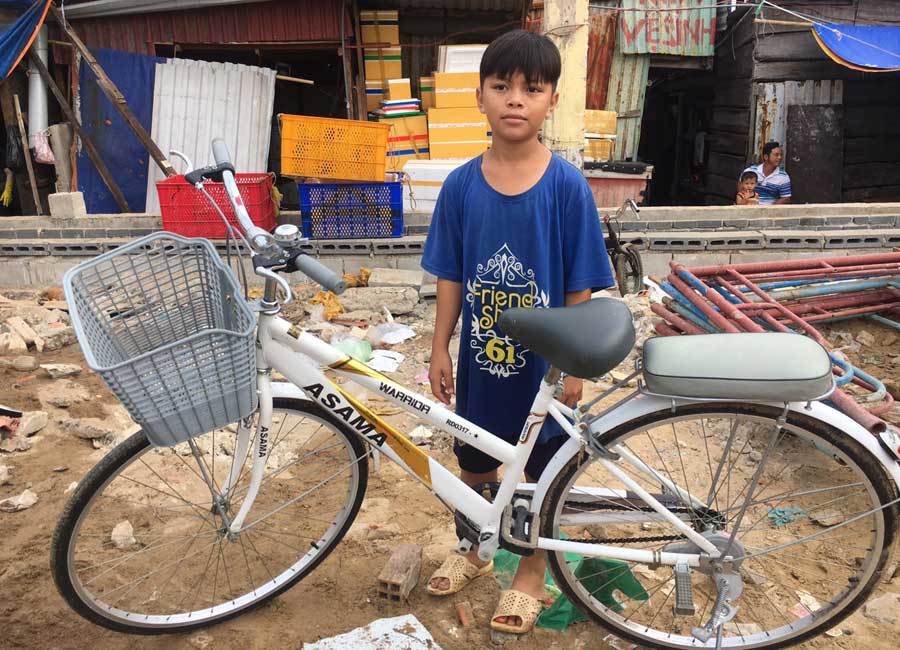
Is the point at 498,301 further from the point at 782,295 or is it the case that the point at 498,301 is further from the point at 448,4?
the point at 448,4

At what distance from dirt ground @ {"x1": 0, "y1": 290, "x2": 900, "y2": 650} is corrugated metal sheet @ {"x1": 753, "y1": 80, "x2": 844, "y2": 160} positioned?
26.8ft

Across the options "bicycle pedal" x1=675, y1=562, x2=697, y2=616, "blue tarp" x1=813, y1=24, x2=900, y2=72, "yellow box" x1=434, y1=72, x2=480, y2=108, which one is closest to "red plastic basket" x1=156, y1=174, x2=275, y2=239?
"yellow box" x1=434, y1=72, x2=480, y2=108

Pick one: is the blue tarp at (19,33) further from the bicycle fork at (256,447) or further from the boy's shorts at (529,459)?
the boy's shorts at (529,459)

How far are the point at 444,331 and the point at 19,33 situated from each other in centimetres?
738

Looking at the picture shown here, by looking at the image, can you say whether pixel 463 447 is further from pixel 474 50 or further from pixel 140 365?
pixel 474 50

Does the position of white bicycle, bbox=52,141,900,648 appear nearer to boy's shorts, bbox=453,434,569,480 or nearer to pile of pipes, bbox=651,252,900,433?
boy's shorts, bbox=453,434,569,480

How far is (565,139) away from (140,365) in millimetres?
4828

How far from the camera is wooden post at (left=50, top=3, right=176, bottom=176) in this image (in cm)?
754

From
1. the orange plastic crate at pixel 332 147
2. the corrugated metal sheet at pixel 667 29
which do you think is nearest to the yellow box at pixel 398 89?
the orange plastic crate at pixel 332 147

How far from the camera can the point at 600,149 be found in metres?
8.97

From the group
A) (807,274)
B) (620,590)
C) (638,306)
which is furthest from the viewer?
(638,306)

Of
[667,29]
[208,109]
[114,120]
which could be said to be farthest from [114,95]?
[667,29]

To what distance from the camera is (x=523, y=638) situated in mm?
2441

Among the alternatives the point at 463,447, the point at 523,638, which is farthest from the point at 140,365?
the point at 523,638
